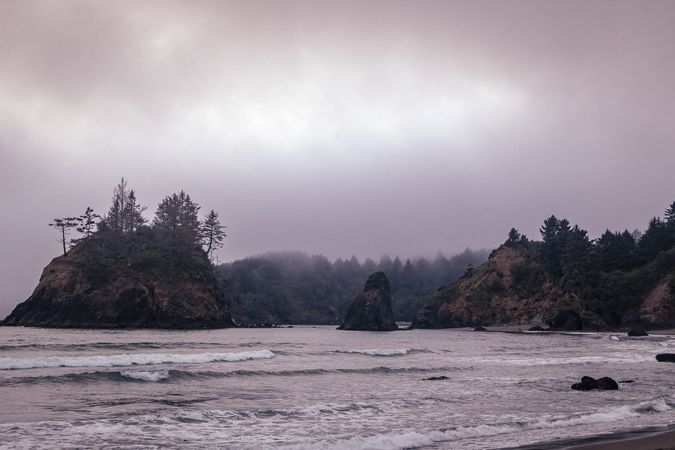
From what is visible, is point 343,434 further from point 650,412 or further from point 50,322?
point 50,322

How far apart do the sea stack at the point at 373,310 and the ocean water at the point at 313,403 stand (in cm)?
8195

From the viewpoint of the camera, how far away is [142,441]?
15141 mm

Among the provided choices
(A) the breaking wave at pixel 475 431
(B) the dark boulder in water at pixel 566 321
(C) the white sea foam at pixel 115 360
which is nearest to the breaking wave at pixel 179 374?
(C) the white sea foam at pixel 115 360

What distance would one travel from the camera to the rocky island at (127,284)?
90562 millimetres

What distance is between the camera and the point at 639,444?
50.0ft

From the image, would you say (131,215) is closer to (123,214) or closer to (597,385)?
(123,214)

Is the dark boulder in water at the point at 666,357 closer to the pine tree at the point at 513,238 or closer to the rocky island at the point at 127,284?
the rocky island at the point at 127,284

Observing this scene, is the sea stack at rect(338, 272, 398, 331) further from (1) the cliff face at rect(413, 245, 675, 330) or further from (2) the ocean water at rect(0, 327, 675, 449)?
(2) the ocean water at rect(0, 327, 675, 449)

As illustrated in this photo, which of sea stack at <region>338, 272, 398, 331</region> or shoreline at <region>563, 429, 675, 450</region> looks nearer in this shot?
shoreline at <region>563, 429, 675, 450</region>

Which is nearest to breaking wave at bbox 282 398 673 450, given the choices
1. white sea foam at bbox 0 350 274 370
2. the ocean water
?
the ocean water

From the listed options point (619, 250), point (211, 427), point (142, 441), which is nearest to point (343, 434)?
point (211, 427)

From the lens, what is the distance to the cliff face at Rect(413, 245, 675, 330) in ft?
352

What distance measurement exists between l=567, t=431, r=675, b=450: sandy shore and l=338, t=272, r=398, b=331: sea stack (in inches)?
4181

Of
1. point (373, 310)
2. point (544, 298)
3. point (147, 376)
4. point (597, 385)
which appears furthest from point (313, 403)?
point (544, 298)
